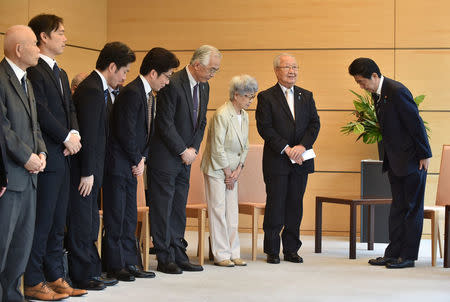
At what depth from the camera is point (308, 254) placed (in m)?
6.23

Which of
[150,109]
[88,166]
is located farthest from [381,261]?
[88,166]

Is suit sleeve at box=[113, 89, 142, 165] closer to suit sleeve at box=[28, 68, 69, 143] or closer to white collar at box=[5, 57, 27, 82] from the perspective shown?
suit sleeve at box=[28, 68, 69, 143]

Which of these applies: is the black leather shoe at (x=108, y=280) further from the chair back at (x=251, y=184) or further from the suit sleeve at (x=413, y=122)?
the suit sleeve at (x=413, y=122)

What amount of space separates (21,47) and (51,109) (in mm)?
422

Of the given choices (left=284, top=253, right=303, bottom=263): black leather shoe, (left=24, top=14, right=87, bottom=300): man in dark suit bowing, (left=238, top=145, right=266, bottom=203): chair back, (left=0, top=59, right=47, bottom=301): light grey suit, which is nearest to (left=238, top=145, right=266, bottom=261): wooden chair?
(left=238, top=145, right=266, bottom=203): chair back

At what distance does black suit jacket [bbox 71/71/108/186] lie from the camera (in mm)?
4051

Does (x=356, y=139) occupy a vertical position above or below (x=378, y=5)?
below

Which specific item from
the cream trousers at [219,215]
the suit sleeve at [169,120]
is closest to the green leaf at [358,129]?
the cream trousers at [219,215]

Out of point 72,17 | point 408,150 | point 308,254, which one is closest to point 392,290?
point 408,150

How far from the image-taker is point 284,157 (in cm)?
569

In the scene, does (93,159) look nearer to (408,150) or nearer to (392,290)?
(392,290)

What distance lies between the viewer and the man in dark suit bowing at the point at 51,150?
381 centimetres

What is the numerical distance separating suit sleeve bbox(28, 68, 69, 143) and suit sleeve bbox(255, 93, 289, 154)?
7.26 feet

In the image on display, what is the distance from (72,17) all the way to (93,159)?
13.2 feet
